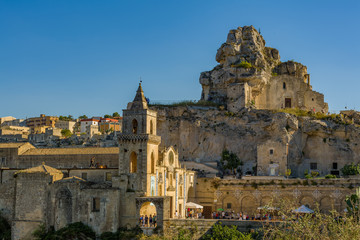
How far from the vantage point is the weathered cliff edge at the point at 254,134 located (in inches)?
2517

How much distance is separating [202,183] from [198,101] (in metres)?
16.3

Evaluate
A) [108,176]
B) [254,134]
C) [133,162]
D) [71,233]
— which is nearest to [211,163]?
[254,134]

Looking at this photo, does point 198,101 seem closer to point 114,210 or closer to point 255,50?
point 255,50

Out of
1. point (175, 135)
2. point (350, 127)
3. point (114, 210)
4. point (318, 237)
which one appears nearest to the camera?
point (318, 237)

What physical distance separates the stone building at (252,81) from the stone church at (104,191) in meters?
24.1

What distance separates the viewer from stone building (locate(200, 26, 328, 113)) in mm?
71062

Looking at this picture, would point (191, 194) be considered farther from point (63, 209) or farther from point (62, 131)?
point (62, 131)

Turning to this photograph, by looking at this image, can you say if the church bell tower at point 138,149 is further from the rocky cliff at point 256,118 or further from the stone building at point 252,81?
the stone building at point 252,81

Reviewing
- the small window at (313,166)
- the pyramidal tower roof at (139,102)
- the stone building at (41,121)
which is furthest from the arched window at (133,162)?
the stone building at (41,121)

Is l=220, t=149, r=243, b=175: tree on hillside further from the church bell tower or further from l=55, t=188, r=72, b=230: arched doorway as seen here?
l=55, t=188, r=72, b=230: arched doorway

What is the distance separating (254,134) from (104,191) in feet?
88.5

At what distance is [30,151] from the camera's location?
183ft

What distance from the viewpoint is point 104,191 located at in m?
45.7

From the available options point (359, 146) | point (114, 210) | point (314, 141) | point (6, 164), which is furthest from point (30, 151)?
point (359, 146)
